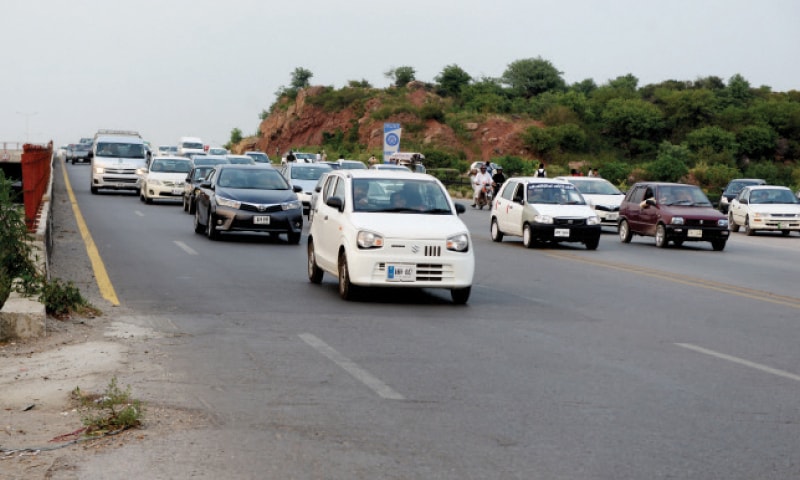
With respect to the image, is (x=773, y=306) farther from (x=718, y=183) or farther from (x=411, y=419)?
(x=718, y=183)

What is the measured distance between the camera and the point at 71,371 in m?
9.04

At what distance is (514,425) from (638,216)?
2238 cm

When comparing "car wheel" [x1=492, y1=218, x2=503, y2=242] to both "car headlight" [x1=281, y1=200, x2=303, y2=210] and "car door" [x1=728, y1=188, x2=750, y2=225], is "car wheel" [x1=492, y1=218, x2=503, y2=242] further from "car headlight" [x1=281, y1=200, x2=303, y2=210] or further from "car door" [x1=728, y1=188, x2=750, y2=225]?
"car door" [x1=728, y1=188, x2=750, y2=225]

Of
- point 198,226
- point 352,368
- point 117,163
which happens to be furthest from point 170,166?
point 352,368

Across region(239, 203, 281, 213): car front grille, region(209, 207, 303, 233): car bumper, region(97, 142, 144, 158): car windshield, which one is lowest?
region(209, 207, 303, 233): car bumper

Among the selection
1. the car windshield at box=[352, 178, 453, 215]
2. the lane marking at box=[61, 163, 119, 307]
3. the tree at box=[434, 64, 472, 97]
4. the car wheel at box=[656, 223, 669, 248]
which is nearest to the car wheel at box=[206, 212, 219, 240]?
the lane marking at box=[61, 163, 119, 307]

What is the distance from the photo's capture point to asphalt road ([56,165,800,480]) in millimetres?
6426

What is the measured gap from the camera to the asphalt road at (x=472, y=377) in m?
6.43

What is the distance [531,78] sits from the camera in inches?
5002

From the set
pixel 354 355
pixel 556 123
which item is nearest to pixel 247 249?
pixel 354 355

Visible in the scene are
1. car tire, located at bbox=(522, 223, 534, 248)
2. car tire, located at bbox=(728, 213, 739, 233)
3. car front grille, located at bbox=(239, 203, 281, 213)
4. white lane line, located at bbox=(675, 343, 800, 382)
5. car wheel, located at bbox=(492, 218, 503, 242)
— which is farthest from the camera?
car tire, located at bbox=(728, 213, 739, 233)

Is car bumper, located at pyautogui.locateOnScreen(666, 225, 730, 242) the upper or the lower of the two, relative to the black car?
lower

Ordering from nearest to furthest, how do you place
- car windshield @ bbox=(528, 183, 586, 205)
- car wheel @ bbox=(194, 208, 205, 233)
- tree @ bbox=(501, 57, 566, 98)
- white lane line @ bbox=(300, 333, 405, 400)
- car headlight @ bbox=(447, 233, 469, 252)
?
white lane line @ bbox=(300, 333, 405, 400)
car headlight @ bbox=(447, 233, 469, 252)
car wheel @ bbox=(194, 208, 205, 233)
car windshield @ bbox=(528, 183, 586, 205)
tree @ bbox=(501, 57, 566, 98)

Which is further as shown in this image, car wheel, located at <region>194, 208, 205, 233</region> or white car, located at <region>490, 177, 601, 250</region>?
white car, located at <region>490, 177, 601, 250</region>
